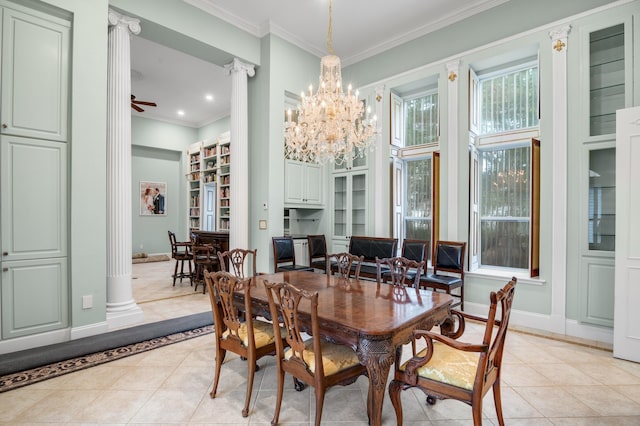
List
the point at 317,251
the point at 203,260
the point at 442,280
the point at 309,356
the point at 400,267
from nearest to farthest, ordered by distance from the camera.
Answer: the point at 309,356 < the point at 400,267 < the point at 442,280 < the point at 203,260 < the point at 317,251

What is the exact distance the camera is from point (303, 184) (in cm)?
587

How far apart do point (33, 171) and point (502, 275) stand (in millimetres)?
5476

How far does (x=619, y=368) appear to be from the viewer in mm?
2914

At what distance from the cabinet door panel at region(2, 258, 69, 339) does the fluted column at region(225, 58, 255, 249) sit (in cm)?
231

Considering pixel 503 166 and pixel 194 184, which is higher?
pixel 194 184

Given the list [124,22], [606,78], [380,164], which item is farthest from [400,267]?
[124,22]

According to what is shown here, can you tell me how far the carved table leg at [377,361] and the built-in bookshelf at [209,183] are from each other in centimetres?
631

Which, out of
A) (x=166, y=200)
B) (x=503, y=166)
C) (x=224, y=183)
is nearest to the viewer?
(x=503, y=166)

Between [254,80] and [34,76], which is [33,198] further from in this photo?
[254,80]

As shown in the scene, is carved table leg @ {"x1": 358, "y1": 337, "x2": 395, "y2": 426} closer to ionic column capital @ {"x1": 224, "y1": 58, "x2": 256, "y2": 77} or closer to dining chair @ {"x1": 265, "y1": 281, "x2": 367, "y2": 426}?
dining chair @ {"x1": 265, "y1": 281, "x2": 367, "y2": 426}

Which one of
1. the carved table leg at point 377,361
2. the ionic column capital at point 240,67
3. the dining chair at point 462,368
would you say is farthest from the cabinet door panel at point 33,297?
the ionic column capital at point 240,67

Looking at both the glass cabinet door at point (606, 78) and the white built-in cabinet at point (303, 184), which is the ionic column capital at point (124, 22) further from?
the glass cabinet door at point (606, 78)

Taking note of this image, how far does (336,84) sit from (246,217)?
2806mm

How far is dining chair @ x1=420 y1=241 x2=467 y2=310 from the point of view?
4137 mm
